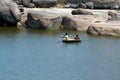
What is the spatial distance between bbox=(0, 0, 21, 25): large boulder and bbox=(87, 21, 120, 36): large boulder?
7.32 metres

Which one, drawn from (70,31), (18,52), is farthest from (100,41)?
(18,52)

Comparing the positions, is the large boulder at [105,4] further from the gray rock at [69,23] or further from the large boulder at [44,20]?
the large boulder at [44,20]

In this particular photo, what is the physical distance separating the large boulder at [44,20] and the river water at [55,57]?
129 cm

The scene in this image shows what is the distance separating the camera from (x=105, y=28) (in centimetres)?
4312

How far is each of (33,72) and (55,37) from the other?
14.1 m

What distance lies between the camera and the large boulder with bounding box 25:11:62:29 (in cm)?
4550

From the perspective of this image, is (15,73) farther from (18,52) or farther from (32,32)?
(32,32)

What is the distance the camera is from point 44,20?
45.5 metres

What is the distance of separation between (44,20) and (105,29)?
6060 mm

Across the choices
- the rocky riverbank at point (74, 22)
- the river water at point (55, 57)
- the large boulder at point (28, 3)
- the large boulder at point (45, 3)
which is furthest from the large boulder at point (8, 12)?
the large boulder at point (28, 3)

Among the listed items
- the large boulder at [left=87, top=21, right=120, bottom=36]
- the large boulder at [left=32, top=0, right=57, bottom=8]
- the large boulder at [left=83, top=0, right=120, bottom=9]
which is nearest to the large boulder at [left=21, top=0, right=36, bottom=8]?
the large boulder at [left=32, top=0, right=57, bottom=8]

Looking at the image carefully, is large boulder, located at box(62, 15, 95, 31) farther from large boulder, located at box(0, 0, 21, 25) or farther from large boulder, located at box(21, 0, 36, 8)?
large boulder, located at box(21, 0, 36, 8)

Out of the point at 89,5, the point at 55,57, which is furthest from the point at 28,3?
the point at 55,57

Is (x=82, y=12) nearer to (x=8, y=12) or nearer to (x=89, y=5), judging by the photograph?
(x=8, y=12)
